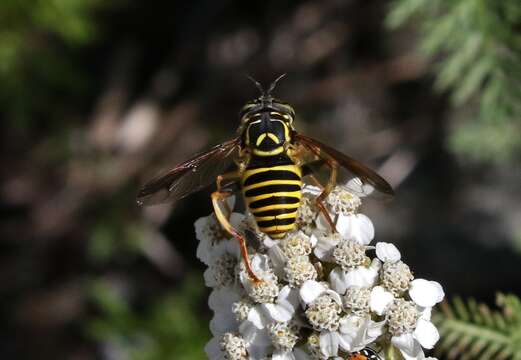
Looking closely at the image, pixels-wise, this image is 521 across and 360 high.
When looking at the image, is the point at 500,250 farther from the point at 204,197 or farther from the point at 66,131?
the point at 66,131

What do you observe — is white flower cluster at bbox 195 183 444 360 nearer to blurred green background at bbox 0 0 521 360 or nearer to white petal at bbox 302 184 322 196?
white petal at bbox 302 184 322 196

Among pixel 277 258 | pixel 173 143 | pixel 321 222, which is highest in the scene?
pixel 173 143

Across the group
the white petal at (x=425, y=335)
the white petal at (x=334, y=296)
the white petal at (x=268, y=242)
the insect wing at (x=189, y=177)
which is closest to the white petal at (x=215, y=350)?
the white petal at (x=268, y=242)

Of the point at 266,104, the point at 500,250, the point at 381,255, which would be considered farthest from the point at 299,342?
the point at 500,250

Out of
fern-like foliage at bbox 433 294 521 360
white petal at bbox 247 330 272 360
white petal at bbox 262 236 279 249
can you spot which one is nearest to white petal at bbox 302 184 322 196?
white petal at bbox 262 236 279 249

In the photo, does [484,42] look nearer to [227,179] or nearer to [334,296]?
[227,179]

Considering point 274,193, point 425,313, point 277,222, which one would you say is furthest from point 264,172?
point 425,313
